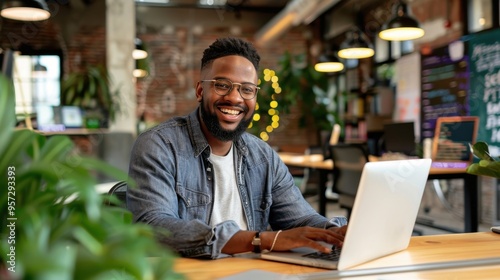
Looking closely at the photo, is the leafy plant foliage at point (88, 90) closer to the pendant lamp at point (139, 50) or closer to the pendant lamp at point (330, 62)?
the pendant lamp at point (139, 50)

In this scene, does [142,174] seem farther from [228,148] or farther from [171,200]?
[228,148]

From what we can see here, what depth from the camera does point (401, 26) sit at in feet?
17.8

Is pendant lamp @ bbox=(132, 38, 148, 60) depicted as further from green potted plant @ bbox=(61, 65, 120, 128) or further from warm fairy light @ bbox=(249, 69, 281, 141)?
warm fairy light @ bbox=(249, 69, 281, 141)

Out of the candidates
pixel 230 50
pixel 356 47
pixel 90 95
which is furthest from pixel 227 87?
pixel 90 95

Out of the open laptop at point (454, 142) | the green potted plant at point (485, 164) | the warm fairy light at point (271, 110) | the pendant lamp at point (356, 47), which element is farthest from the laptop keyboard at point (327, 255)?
the warm fairy light at point (271, 110)

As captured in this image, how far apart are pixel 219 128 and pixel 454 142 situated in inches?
123

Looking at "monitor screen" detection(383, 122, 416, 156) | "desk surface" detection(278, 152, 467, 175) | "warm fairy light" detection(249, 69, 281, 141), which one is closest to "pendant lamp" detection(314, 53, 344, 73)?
"warm fairy light" detection(249, 69, 281, 141)

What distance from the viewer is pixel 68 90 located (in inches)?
313

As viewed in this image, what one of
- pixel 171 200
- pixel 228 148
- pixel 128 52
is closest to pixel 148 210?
pixel 171 200

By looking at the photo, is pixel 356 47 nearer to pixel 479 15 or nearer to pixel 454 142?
pixel 479 15

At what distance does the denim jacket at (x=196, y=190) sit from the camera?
4.64ft

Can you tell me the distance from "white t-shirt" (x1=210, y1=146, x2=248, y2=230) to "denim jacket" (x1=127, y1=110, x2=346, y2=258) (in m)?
0.02

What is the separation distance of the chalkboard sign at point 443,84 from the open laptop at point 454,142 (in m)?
2.10

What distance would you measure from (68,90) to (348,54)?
4.05 metres
